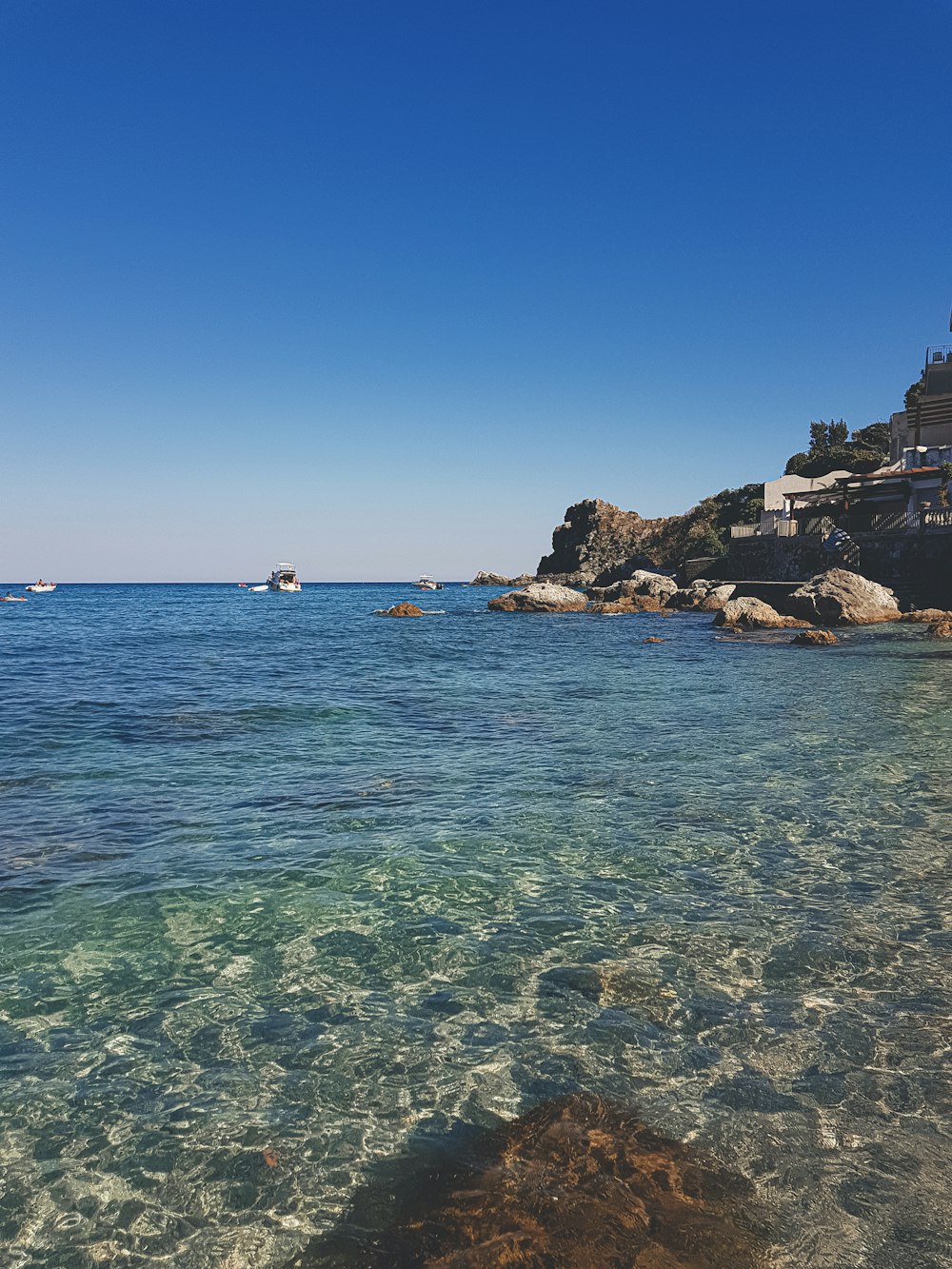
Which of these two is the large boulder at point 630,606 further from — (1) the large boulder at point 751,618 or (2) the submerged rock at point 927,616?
(2) the submerged rock at point 927,616

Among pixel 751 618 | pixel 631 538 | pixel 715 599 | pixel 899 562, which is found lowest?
pixel 751 618

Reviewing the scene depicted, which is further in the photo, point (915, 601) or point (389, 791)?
point (915, 601)

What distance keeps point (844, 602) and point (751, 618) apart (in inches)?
194

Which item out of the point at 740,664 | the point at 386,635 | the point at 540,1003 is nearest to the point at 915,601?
the point at 740,664

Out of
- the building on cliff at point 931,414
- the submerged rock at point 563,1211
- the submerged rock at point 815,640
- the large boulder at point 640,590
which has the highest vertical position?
the building on cliff at point 931,414

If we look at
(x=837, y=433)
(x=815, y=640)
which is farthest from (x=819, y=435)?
(x=815, y=640)

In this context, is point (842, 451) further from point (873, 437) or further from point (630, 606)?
point (630, 606)

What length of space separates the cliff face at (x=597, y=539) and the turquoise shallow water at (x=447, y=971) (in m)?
89.4

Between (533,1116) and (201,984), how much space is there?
9.53 feet

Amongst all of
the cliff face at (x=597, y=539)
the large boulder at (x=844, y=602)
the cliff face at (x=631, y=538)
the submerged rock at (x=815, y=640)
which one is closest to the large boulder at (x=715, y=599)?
the large boulder at (x=844, y=602)

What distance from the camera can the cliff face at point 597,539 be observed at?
4218 inches

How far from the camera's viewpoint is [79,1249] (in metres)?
3.46

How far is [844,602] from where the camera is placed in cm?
3953

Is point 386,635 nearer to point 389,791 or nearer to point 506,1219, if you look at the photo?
point 389,791
